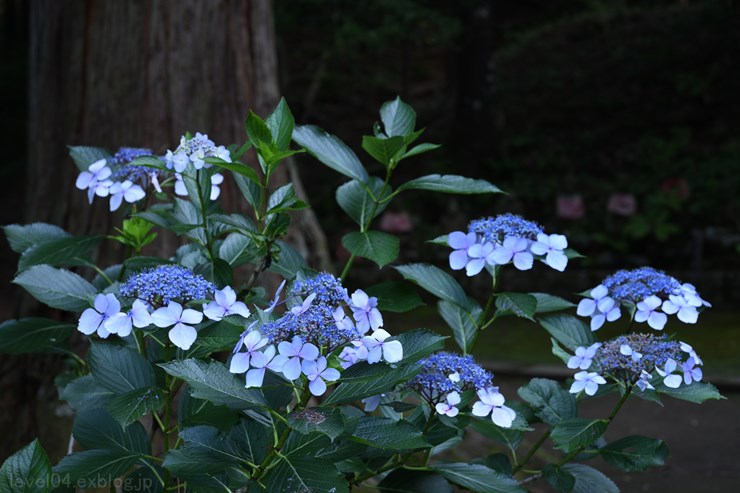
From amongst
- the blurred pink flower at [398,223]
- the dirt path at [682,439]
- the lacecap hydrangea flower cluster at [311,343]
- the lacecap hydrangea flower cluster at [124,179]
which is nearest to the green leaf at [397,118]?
the lacecap hydrangea flower cluster at [124,179]

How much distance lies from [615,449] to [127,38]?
2653 mm

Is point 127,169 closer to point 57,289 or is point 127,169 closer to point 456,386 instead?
point 57,289

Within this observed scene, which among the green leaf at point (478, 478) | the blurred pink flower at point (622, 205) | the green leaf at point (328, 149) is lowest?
the blurred pink flower at point (622, 205)

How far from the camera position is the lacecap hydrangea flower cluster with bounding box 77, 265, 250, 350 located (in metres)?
1.41

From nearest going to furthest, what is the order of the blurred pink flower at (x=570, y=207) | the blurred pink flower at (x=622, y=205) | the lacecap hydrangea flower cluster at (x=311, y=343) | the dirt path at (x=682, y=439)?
the lacecap hydrangea flower cluster at (x=311, y=343) → the dirt path at (x=682, y=439) → the blurred pink flower at (x=622, y=205) → the blurred pink flower at (x=570, y=207)

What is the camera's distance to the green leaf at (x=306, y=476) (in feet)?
4.55

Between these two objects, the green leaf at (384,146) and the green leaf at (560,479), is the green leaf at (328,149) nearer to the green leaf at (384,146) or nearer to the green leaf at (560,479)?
the green leaf at (384,146)

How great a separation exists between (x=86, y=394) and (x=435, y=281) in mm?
772

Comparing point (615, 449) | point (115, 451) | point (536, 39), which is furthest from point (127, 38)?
point (536, 39)

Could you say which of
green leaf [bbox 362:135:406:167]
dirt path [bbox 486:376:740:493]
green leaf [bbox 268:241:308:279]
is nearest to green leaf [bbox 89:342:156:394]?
green leaf [bbox 268:241:308:279]

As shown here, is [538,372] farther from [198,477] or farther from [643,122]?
[643,122]

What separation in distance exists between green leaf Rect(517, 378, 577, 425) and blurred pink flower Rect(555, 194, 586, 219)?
826 cm

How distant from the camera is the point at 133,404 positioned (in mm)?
1479

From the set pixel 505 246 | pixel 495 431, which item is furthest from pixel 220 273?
pixel 495 431
